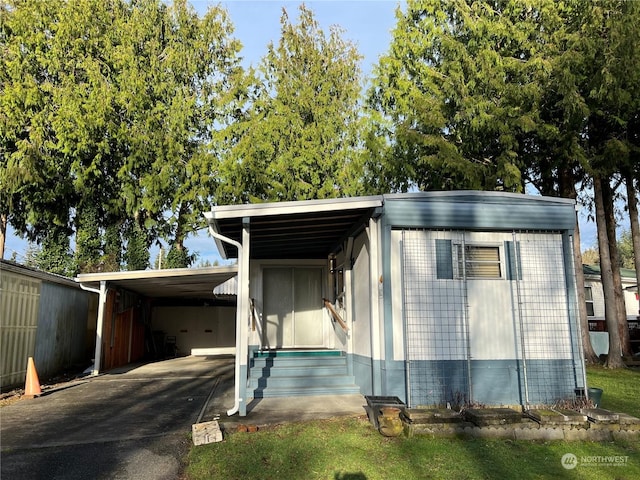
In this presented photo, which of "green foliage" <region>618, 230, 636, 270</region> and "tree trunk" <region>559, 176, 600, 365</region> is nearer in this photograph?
"tree trunk" <region>559, 176, 600, 365</region>

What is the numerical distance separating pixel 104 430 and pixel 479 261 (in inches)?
218

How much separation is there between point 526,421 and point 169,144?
1663cm

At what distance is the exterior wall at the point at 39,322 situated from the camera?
28.6 feet

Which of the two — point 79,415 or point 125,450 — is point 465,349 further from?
point 79,415

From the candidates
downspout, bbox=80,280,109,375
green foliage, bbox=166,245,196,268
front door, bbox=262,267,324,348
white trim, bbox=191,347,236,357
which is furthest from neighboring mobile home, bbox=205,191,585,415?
green foliage, bbox=166,245,196,268

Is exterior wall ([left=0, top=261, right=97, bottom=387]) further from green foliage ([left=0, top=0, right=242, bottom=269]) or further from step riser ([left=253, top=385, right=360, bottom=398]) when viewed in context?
green foliage ([left=0, top=0, right=242, bottom=269])

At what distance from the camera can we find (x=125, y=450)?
4965mm

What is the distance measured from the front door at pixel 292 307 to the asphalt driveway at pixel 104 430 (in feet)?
4.87

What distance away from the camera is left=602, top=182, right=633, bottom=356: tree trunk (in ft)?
40.9

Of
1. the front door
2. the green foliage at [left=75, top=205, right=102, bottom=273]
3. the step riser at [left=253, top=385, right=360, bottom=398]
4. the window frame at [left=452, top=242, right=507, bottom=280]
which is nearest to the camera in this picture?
the window frame at [left=452, top=242, right=507, bottom=280]

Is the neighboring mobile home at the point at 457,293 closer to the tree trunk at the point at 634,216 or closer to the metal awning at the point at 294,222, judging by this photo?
the metal awning at the point at 294,222

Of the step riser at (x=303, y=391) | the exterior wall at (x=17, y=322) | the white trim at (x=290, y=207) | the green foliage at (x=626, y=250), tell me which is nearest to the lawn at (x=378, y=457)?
the step riser at (x=303, y=391)

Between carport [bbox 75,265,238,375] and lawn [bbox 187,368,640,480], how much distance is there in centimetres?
675

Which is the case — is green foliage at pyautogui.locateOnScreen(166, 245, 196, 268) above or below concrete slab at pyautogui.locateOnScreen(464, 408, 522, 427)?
above
